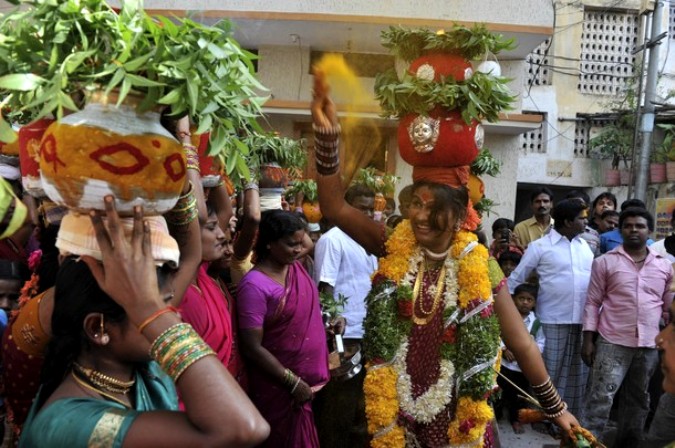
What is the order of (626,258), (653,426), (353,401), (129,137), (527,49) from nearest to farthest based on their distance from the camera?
(129,137)
(653,426)
(353,401)
(626,258)
(527,49)

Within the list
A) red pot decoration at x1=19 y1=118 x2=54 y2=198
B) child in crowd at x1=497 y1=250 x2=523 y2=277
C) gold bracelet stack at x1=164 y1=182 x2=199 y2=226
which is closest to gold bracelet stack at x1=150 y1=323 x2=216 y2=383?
gold bracelet stack at x1=164 y1=182 x2=199 y2=226

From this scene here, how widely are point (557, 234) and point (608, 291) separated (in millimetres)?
843

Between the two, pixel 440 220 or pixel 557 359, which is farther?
pixel 557 359

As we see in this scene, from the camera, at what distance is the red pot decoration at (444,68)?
11.9 ft

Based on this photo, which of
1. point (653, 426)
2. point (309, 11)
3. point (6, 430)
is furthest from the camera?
point (309, 11)

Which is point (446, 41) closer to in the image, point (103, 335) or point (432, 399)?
point (432, 399)

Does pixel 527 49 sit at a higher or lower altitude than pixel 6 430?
higher

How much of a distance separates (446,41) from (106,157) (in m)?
2.40

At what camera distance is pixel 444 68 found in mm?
3625

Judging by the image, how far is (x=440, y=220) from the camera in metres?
3.67

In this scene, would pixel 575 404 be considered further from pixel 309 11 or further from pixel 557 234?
pixel 309 11

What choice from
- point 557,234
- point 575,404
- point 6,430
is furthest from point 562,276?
point 6,430

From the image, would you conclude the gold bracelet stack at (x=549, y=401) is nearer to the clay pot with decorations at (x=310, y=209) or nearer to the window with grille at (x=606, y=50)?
the clay pot with decorations at (x=310, y=209)

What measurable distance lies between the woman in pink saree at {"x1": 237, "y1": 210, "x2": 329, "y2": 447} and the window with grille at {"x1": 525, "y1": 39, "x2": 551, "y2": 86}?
47.5 ft
